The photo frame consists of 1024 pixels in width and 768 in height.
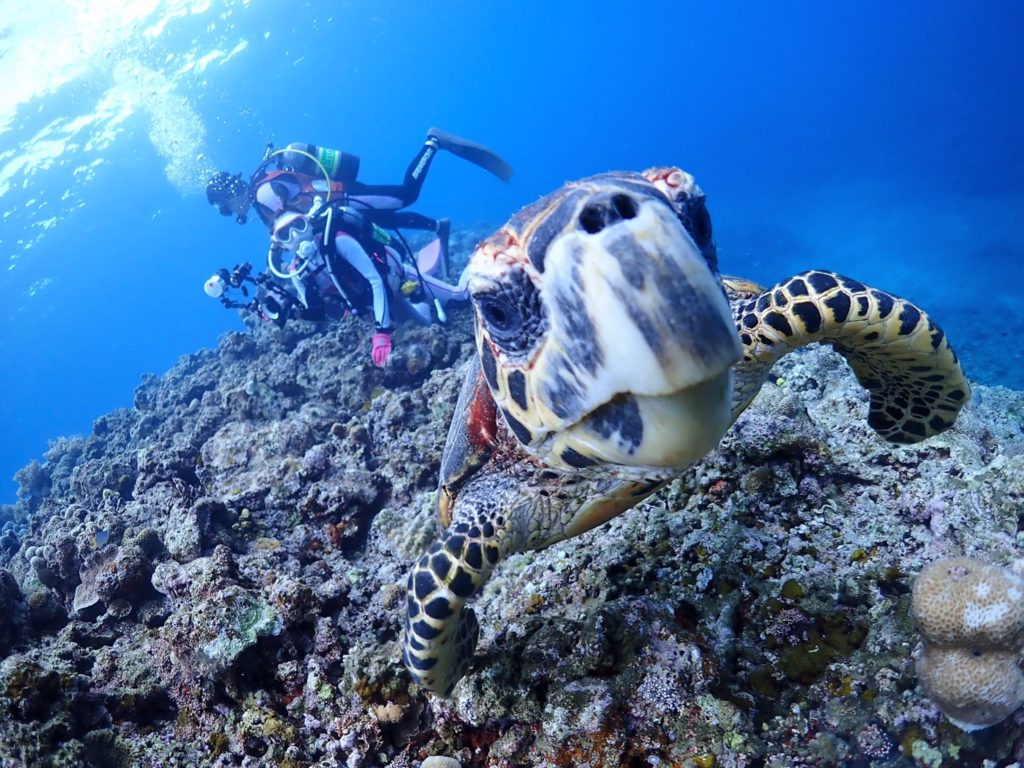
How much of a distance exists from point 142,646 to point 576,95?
427 feet

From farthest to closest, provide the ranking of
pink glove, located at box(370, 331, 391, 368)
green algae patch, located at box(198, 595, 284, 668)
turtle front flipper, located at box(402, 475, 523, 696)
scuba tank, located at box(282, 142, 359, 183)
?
scuba tank, located at box(282, 142, 359, 183), pink glove, located at box(370, 331, 391, 368), green algae patch, located at box(198, 595, 284, 668), turtle front flipper, located at box(402, 475, 523, 696)

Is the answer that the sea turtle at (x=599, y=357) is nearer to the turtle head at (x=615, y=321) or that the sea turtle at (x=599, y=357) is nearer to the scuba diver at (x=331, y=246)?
the turtle head at (x=615, y=321)

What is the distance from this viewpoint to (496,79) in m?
107

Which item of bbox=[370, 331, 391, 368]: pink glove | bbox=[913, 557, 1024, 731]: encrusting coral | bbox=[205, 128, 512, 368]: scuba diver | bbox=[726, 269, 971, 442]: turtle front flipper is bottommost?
bbox=[913, 557, 1024, 731]: encrusting coral

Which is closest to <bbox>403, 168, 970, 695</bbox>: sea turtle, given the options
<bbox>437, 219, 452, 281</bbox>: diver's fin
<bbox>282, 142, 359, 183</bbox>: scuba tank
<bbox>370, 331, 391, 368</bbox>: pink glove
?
<bbox>370, 331, 391, 368</bbox>: pink glove

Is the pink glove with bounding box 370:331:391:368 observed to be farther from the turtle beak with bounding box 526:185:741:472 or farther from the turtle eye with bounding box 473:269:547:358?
the turtle beak with bounding box 526:185:741:472

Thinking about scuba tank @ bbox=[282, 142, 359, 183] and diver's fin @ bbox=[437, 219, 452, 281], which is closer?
scuba tank @ bbox=[282, 142, 359, 183]

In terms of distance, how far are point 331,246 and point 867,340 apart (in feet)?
21.9

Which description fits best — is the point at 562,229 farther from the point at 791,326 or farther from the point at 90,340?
the point at 90,340

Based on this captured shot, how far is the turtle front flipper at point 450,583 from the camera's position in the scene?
6.76ft

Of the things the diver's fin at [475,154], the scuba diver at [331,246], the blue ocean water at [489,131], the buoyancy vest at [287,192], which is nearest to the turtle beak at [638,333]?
Answer: the scuba diver at [331,246]

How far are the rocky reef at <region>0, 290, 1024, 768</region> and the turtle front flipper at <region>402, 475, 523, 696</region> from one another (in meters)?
0.20

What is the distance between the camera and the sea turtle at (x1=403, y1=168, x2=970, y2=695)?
3.53ft

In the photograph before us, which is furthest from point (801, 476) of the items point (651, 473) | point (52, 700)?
point (52, 700)
